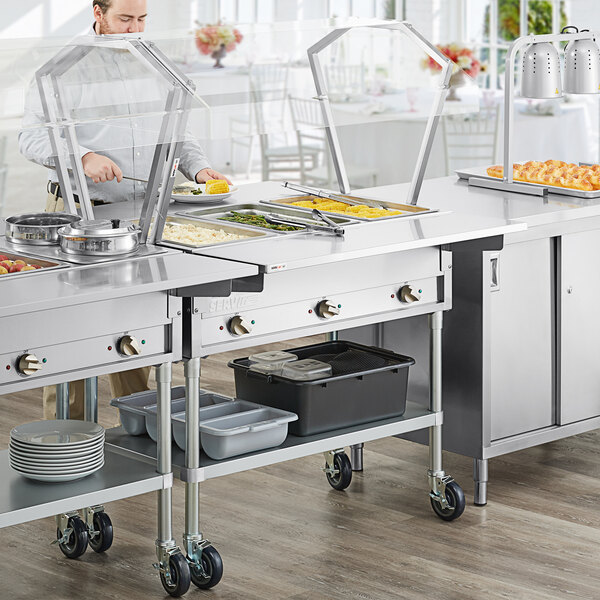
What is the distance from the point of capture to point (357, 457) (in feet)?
11.2

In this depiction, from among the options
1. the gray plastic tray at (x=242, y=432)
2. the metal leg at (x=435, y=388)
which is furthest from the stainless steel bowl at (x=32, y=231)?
the metal leg at (x=435, y=388)

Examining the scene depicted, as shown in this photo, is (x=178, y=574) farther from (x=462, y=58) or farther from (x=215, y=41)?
(x=462, y=58)

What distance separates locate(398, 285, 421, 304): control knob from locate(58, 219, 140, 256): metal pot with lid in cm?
68

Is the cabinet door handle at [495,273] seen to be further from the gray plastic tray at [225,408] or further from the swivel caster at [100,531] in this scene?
the swivel caster at [100,531]

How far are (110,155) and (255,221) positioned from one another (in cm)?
49

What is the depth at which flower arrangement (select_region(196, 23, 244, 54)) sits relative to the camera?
2795mm

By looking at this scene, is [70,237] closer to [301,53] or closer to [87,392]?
[87,392]

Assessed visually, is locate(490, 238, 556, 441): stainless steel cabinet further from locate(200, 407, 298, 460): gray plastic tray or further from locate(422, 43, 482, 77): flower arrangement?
locate(422, 43, 482, 77): flower arrangement

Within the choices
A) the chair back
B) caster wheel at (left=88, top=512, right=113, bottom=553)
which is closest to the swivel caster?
caster wheel at (left=88, top=512, right=113, bottom=553)

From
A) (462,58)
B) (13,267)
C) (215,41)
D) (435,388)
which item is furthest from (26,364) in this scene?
(462,58)

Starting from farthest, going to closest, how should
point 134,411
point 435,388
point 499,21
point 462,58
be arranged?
point 499,21 < point 462,58 < point 435,388 < point 134,411

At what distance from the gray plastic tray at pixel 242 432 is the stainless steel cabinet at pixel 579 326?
100 centimetres

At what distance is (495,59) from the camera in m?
8.27

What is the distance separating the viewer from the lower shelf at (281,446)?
8.52 feet
